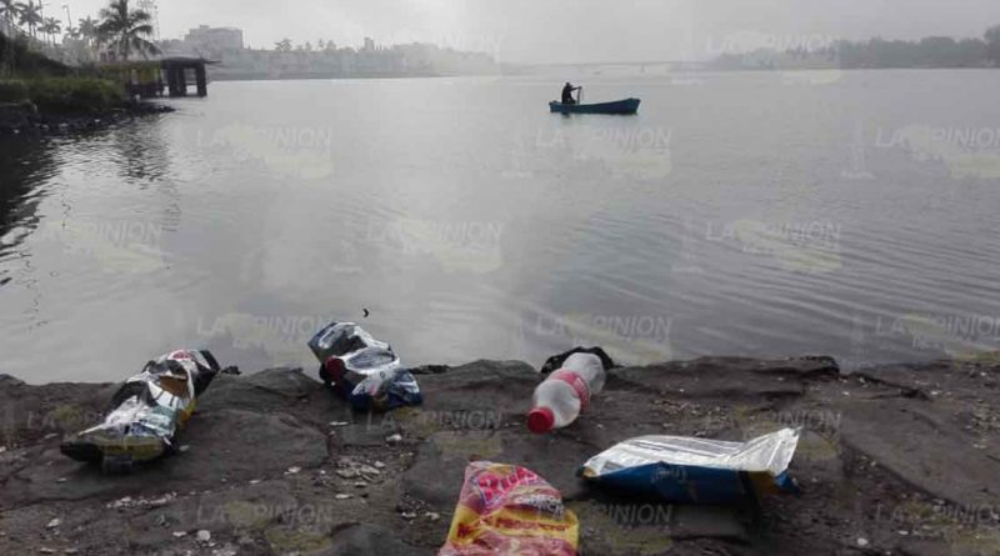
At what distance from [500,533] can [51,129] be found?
51315 mm

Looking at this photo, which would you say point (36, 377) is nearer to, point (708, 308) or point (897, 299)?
point (708, 308)

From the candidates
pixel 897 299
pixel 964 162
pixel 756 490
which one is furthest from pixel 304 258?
pixel 964 162

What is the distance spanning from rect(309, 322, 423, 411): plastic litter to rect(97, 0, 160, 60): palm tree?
100726 millimetres

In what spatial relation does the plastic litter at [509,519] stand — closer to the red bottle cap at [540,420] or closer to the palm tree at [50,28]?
the red bottle cap at [540,420]

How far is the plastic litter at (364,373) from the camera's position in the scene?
6.42 m

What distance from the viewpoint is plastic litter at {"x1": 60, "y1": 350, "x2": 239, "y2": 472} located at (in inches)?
208

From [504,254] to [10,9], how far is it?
371 feet

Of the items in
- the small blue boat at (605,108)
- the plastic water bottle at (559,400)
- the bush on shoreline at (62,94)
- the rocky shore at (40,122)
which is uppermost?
the bush on shoreline at (62,94)

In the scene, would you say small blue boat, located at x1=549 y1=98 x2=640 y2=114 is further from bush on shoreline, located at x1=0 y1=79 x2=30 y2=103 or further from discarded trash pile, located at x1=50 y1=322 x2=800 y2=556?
discarded trash pile, located at x1=50 y1=322 x2=800 y2=556

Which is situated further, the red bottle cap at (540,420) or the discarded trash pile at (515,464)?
the red bottle cap at (540,420)

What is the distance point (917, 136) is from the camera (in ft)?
135

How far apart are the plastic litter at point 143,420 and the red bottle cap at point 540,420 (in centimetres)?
242

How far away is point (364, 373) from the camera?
21.4 feet

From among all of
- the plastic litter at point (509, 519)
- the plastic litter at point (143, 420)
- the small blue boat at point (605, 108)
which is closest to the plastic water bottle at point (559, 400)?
the plastic litter at point (509, 519)
